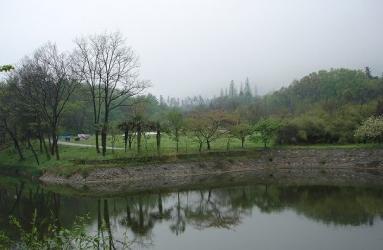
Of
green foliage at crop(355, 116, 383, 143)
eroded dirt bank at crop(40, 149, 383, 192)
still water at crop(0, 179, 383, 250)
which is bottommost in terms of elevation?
still water at crop(0, 179, 383, 250)

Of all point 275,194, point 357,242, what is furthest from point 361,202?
point 357,242

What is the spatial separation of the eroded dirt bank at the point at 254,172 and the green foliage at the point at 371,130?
2.47 metres

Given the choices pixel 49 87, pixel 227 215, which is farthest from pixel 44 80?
pixel 227 215

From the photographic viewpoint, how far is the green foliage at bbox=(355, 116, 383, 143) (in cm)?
4291

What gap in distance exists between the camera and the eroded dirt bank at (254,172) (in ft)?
117

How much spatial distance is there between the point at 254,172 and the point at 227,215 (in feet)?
57.5

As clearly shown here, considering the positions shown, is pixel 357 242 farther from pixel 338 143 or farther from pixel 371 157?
pixel 338 143

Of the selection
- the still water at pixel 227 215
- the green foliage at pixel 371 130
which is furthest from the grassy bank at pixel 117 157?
the still water at pixel 227 215

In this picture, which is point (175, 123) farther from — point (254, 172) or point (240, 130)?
point (254, 172)

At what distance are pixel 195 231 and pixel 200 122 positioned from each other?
2444 centimetres

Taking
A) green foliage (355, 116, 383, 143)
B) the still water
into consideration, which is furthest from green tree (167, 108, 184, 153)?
green foliage (355, 116, 383, 143)

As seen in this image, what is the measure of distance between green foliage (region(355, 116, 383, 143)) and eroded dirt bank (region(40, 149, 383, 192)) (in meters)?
2.47

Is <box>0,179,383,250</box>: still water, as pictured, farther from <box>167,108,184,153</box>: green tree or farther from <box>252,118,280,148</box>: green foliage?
<box>252,118,280,148</box>: green foliage

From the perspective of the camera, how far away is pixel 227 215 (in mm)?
24750
